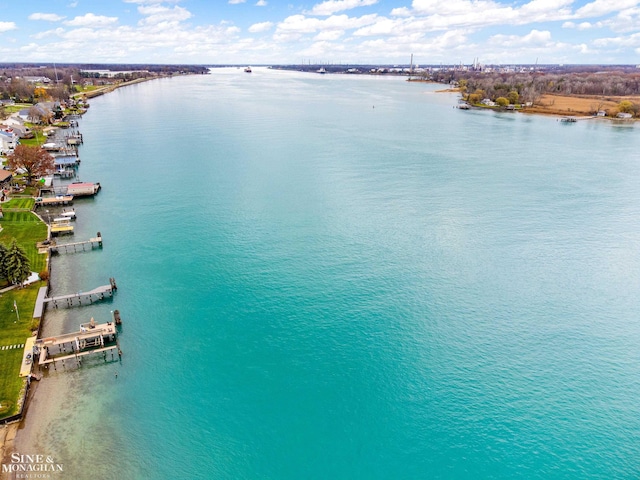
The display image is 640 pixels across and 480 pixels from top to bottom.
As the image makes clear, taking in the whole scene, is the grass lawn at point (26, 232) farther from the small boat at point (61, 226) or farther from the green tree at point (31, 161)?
the green tree at point (31, 161)

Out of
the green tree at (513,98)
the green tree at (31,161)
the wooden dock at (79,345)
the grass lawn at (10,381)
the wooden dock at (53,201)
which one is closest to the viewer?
the grass lawn at (10,381)

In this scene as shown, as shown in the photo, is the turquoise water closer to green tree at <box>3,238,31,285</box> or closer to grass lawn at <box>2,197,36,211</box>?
green tree at <box>3,238,31,285</box>

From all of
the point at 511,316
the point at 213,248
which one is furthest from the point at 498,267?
the point at 213,248

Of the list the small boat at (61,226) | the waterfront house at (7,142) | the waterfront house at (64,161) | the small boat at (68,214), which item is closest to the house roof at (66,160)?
the waterfront house at (64,161)

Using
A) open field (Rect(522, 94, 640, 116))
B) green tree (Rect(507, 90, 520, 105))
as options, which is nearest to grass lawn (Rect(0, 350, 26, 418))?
open field (Rect(522, 94, 640, 116))

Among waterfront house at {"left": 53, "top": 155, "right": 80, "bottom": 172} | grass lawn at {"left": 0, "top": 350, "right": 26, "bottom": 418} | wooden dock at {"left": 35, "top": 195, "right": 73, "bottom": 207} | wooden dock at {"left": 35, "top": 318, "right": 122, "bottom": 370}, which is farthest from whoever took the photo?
waterfront house at {"left": 53, "top": 155, "right": 80, "bottom": 172}

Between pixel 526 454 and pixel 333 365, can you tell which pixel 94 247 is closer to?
pixel 333 365
